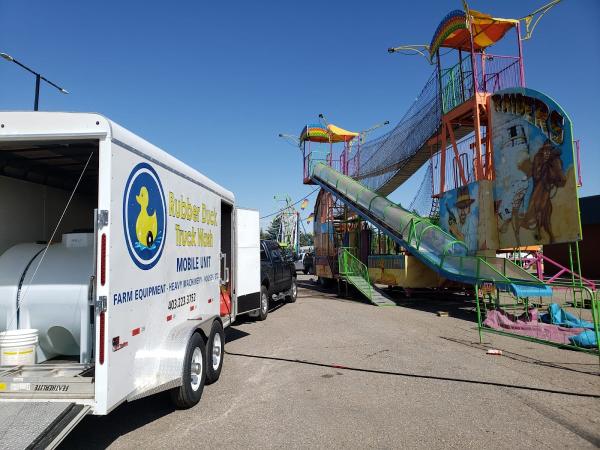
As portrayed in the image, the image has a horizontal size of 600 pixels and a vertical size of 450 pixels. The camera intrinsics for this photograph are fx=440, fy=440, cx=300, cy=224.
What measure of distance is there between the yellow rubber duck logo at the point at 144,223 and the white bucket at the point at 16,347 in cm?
148

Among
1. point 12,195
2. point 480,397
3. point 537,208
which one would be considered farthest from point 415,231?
point 12,195

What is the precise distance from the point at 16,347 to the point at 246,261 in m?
5.04

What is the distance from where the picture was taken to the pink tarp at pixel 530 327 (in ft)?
28.3

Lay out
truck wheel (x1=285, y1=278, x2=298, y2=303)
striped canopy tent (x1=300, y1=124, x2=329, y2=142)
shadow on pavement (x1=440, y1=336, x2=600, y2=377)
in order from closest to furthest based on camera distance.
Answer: shadow on pavement (x1=440, y1=336, x2=600, y2=377) < truck wheel (x1=285, y1=278, x2=298, y2=303) < striped canopy tent (x1=300, y1=124, x2=329, y2=142)

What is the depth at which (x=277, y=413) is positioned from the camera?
16.2 ft

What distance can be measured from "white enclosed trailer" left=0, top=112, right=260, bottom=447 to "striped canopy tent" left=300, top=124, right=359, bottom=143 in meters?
22.7

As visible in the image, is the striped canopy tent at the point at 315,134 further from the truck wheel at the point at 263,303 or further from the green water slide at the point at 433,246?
the truck wheel at the point at 263,303

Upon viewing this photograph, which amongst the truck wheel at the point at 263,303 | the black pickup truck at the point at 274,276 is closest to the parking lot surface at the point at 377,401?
the truck wheel at the point at 263,303

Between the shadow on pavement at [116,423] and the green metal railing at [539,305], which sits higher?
the green metal railing at [539,305]

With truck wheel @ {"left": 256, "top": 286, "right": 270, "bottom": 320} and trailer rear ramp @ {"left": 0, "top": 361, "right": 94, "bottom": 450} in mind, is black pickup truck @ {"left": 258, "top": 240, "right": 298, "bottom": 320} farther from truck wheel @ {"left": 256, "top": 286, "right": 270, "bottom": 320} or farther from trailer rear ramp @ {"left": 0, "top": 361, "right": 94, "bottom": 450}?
trailer rear ramp @ {"left": 0, "top": 361, "right": 94, "bottom": 450}

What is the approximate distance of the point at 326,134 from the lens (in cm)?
2877

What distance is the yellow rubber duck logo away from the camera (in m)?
4.27

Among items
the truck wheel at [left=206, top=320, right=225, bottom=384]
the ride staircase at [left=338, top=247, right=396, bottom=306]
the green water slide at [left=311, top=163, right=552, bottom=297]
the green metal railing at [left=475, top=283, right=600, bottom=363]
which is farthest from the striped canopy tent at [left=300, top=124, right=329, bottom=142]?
the truck wheel at [left=206, top=320, right=225, bottom=384]

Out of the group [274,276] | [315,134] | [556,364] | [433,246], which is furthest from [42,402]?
[315,134]
